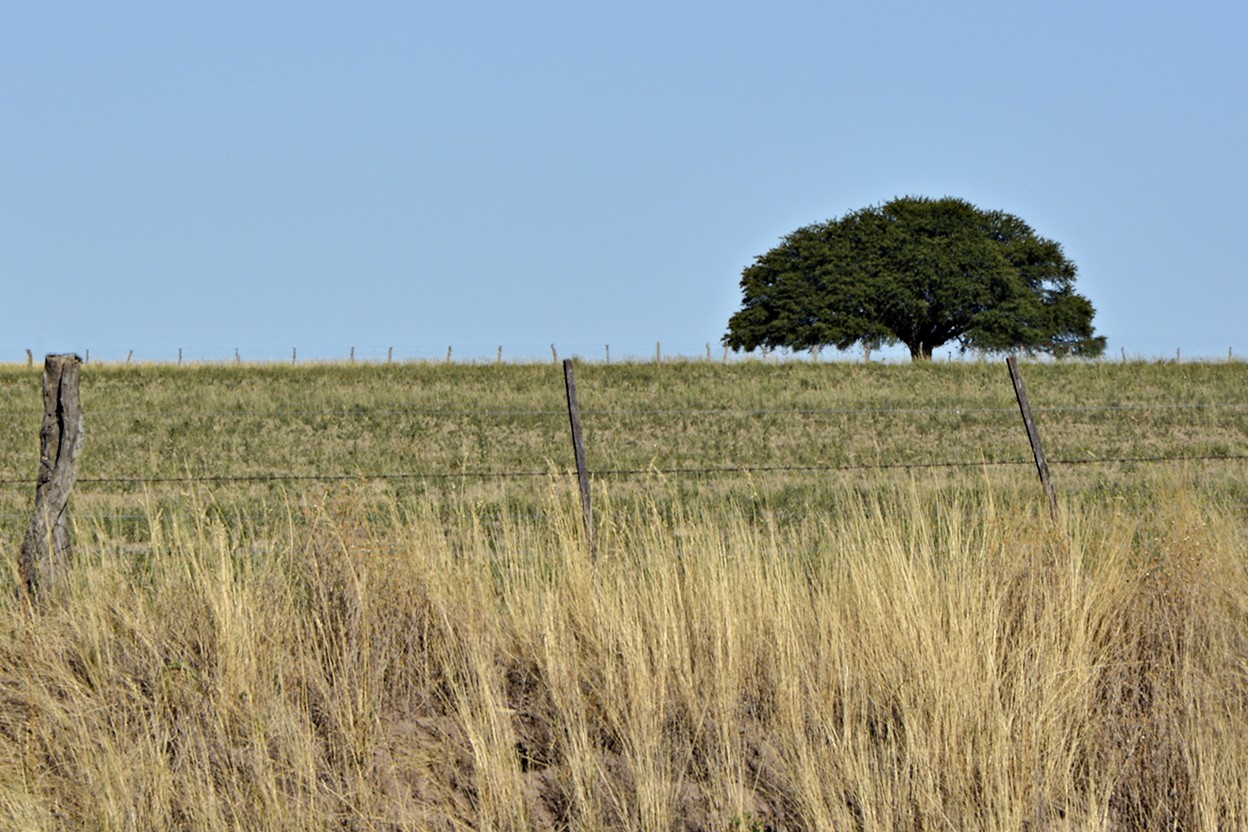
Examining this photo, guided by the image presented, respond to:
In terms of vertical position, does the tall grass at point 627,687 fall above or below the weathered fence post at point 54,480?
below

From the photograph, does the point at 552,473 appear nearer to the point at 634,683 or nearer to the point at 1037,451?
the point at 634,683

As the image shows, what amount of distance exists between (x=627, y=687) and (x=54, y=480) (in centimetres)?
366

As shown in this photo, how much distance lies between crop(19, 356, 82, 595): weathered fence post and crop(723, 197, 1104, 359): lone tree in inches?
1862

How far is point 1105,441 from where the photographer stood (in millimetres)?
23844

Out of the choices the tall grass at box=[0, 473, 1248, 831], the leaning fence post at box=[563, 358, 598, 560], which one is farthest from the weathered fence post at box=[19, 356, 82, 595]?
the leaning fence post at box=[563, 358, 598, 560]

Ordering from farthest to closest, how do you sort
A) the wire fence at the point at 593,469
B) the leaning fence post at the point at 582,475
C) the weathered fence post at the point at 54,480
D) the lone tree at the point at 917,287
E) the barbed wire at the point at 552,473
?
the lone tree at the point at 917,287 → the wire fence at the point at 593,469 → the barbed wire at the point at 552,473 → the leaning fence post at the point at 582,475 → the weathered fence post at the point at 54,480

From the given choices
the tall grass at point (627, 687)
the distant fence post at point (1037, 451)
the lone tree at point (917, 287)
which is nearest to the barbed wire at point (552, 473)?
the distant fence post at point (1037, 451)

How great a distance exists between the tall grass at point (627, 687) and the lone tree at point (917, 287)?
154 ft

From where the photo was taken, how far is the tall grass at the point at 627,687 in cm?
452

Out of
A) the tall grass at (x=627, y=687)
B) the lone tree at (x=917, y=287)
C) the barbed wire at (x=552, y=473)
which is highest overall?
the lone tree at (x=917, y=287)

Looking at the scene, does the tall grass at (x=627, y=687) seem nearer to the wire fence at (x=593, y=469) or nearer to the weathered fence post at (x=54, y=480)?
the weathered fence post at (x=54, y=480)

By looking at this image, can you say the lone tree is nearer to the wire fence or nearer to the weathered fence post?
the wire fence

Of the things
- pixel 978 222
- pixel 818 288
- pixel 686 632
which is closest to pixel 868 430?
pixel 686 632

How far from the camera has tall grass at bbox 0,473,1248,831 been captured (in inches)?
178
